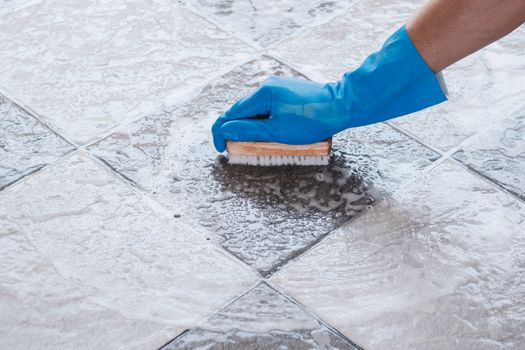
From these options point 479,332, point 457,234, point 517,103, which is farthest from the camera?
point 517,103

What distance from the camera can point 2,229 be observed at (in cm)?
132

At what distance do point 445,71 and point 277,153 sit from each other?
0.44m

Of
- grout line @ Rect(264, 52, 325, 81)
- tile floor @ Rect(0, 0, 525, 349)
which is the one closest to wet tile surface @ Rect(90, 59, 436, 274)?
tile floor @ Rect(0, 0, 525, 349)

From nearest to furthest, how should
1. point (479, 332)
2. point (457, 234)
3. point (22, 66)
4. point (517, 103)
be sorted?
1. point (479, 332)
2. point (457, 234)
3. point (517, 103)
4. point (22, 66)

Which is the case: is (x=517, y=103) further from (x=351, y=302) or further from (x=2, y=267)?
(x=2, y=267)

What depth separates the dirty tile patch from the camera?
1.15m

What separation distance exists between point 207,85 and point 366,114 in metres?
0.38

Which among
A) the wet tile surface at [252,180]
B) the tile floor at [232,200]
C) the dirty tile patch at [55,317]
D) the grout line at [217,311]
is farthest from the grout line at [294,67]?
the dirty tile patch at [55,317]

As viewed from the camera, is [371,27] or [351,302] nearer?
[351,302]

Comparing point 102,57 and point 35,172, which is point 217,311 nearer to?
point 35,172

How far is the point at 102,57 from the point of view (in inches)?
66.1

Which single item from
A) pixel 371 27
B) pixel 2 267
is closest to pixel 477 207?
pixel 371 27

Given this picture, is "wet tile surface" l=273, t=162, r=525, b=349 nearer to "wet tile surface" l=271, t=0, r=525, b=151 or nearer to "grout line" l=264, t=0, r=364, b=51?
"wet tile surface" l=271, t=0, r=525, b=151

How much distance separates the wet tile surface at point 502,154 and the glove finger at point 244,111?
0.36 meters
